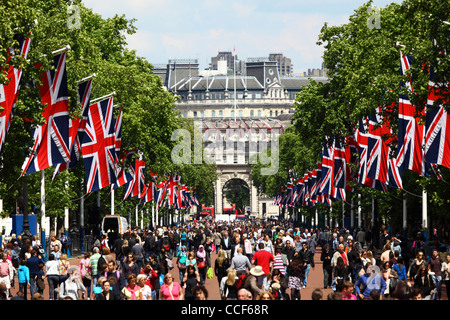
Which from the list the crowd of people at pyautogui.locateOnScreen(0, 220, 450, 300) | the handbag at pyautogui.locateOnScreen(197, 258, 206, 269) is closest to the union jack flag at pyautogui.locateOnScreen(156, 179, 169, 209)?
the crowd of people at pyautogui.locateOnScreen(0, 220, 450, 300)

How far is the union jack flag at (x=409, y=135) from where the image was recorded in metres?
35.1

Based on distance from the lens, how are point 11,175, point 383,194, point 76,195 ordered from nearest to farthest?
1. point 11,175
2. point 383,194
3. point 76,195

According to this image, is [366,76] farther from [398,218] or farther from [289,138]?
[289,138]

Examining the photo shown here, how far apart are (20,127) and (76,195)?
2747 centimetres

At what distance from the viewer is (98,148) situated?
43656 mm

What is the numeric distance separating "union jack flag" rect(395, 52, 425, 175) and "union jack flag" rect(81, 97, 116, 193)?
12938 mm

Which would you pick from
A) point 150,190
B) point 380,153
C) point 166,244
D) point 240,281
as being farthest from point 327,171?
point 240,281

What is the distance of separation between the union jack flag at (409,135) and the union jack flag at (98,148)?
12.9m

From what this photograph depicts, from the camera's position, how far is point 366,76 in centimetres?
4888
